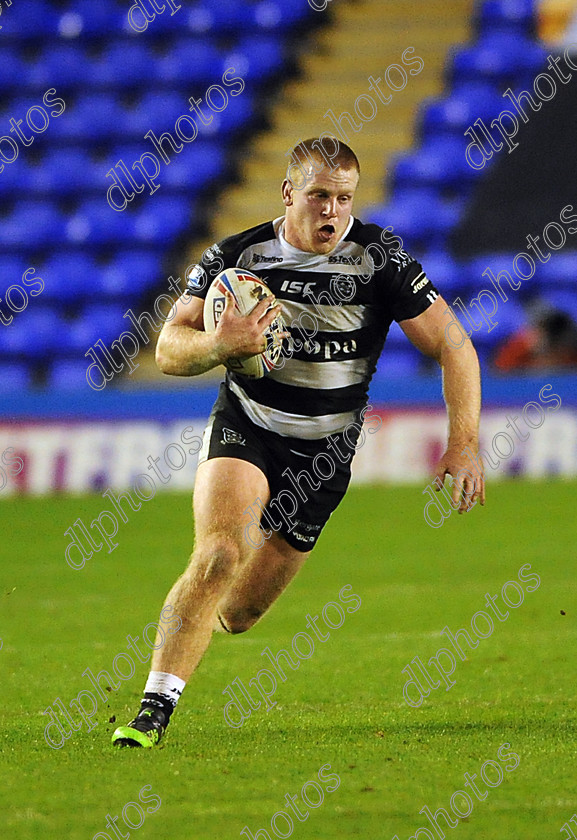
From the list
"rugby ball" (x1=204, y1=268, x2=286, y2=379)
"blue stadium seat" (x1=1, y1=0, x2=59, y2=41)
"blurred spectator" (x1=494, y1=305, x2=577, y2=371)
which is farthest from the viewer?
"blue stadium seat" (x1=1, y1=0, x2=59, y2=41)

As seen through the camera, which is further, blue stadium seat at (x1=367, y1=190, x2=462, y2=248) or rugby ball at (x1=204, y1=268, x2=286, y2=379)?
blue stadium seat at (x1=367, y1=190, x2=462, y2=248)

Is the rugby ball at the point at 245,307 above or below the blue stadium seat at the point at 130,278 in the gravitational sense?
below

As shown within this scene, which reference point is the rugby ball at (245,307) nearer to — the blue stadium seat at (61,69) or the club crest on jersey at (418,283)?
the club crest on jersey at (418,283)

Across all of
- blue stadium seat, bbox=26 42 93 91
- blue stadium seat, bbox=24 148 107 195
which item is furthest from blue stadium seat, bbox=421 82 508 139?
blue stadium seat, bbox=26 42 93 91

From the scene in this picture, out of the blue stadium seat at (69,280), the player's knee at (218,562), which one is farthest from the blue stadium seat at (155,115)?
the player's knee at (218,562)

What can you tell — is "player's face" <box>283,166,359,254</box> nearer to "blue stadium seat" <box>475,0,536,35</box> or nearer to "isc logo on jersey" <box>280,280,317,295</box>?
"isc logo on jersey" <box>280,280,317,295</box>

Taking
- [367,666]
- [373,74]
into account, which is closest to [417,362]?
[373,74]

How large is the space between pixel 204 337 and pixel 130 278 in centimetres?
1355

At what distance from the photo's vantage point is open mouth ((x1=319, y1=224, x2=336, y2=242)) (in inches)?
215

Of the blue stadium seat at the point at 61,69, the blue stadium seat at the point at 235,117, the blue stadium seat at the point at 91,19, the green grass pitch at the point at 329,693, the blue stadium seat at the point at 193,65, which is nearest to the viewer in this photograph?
the green grass pitch at the point at 329,693

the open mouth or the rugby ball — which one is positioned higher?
the open mouth

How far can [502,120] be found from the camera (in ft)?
59.5

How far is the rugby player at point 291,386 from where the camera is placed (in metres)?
5.05

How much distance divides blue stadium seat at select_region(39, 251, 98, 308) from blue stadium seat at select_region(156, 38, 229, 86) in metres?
3.06
